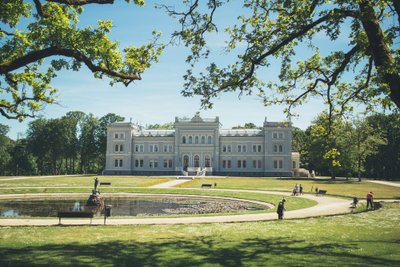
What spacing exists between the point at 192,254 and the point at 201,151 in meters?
63.7

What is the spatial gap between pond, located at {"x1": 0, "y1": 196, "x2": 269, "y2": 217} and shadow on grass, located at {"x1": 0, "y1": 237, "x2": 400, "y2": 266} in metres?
10.7

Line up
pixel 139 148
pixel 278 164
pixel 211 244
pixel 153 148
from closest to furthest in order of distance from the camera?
pixel 211 244 < pixel 278 164 < pixel 153 148 < pixel 139 148

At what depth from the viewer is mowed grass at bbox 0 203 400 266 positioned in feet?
31.3

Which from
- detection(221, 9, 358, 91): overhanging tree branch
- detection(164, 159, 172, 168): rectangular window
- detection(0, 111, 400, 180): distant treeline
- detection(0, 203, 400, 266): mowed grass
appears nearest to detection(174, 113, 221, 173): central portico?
detection(164, 159, 172, 168): rectangular window

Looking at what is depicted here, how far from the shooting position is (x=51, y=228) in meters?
15.4

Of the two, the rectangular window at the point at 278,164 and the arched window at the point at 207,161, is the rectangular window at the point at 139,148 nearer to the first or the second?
the arched window at the point at 207,161

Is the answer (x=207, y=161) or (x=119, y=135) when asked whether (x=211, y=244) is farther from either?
(x=119, y=135)

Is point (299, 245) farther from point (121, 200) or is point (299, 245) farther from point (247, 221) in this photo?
point (121, 200)

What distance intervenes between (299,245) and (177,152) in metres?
63.2

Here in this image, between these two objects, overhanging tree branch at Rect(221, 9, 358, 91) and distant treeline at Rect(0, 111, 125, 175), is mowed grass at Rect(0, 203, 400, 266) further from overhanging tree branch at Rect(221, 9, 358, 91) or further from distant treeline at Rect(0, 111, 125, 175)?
distant treeline at Rect(0, 111, 125, 175)

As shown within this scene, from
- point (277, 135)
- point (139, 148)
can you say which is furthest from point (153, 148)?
point (277, 135)

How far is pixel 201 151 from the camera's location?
7419cm

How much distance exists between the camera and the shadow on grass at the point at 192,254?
934cm

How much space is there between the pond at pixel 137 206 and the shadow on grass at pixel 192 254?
35.0 ft
